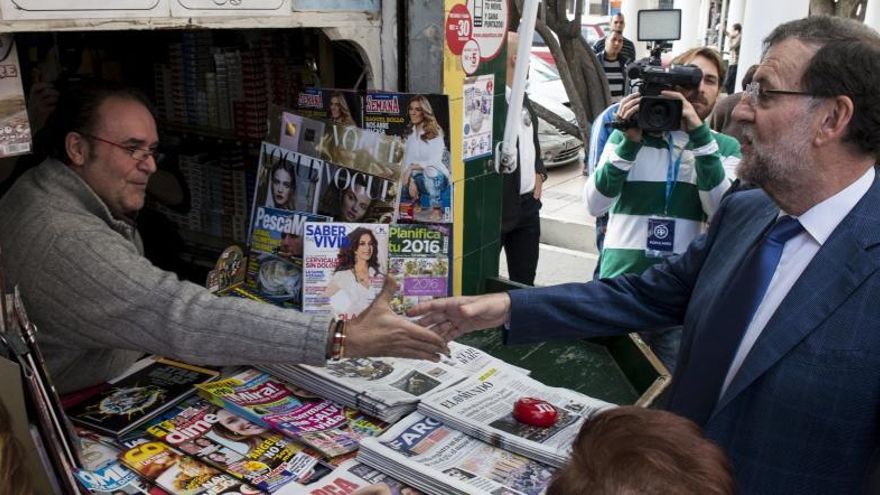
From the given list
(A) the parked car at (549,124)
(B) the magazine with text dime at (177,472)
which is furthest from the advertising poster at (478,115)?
(A) the parked car at (549,124)

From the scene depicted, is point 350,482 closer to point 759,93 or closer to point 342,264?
point 342,264

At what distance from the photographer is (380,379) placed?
199 centimetres

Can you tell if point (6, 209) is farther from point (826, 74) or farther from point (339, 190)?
point (826, 74)

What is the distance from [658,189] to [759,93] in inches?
53.4

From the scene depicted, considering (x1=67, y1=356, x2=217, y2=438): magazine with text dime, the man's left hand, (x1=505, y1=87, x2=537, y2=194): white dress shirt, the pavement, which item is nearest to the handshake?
(x1=67, y1=356, x2=217, y2=438): magazine with text dime

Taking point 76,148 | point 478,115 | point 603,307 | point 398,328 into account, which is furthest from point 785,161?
point 76,148

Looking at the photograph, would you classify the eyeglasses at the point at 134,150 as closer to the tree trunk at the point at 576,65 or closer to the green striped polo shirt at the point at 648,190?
the green striped polo shirt at the point at 648,190

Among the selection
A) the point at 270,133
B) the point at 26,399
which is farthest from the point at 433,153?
→ the point at 26,399

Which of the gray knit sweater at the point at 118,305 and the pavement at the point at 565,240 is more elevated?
the gray knit sweater at the point at 118,305

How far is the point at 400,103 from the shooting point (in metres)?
2.34

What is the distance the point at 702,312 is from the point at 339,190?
1.15 m

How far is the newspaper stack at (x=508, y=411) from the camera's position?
172 centimetres

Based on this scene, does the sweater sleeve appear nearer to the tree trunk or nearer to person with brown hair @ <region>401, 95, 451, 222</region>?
person with brown hair @ <region>401, 95, 451, 222</region>

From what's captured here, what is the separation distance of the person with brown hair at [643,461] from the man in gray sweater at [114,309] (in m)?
0.85
